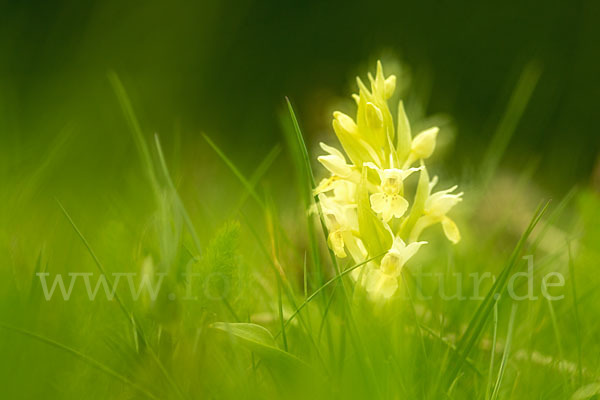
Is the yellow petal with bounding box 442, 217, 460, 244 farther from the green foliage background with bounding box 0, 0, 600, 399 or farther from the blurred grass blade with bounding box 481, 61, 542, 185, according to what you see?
the blurred grass blade with bounding box 481, 61, 542, 185

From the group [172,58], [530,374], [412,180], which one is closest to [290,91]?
[172,58]

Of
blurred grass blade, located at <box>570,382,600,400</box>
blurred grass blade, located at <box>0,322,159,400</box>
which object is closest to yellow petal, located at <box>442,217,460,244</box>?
blurred grass blade, located at <box>570,382,600,400</box>

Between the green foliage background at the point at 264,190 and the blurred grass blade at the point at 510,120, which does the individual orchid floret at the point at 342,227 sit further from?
the blurred grass blade at the point at 510,120

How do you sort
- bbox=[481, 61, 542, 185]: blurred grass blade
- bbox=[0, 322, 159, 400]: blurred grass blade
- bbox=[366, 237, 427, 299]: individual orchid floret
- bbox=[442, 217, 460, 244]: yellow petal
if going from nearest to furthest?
bbox=[0, 322, 159, 400]: blurred grass blade, bbox=[366, 237, 427, 299]: individual orchid floret, bbox=[442, 217, 460, 244]: yellow petal, bbox=[481, 61, 542, 185]: blurred grass blade

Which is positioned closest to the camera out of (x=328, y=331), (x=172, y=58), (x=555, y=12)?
(x=328, y=331)

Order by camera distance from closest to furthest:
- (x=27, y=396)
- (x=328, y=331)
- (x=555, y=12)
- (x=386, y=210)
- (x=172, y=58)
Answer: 1. (x=27, y=396)
2. (x=328, y=331)
3. (x=386, y=210)
4. (x=172, y=58)
5. (x=555, y=12)

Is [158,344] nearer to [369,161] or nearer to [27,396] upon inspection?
[27,396]

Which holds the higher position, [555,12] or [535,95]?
[555,12]

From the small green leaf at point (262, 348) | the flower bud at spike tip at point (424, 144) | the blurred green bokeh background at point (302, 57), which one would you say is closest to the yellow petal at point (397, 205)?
the flower bud at spike tip at point (424, 144)

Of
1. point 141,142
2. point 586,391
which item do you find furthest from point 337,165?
point 586,391
